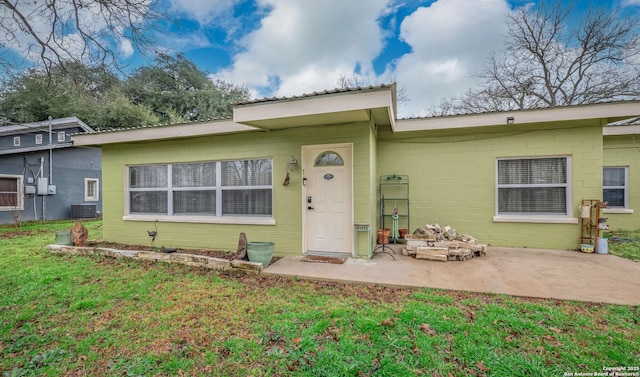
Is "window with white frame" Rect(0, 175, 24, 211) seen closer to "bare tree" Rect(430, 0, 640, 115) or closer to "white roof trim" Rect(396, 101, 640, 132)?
"white roof trim" Rect(396, 101, 640, 132)

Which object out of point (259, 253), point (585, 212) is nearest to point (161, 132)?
point (259, 253)

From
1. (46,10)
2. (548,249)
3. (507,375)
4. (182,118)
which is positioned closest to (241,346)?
(507,375)

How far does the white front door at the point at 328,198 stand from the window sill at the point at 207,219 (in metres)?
0.85

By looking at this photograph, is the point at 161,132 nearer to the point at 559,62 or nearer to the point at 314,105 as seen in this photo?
the point at 314,105

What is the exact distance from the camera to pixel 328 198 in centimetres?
524

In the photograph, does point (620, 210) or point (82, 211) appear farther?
point (82, 211)

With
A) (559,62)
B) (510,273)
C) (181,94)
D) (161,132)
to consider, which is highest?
(181,94)

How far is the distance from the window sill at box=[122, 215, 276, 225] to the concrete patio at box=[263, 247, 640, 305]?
0.97 meters

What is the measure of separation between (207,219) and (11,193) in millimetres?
11482

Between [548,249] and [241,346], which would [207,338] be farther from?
[548,249]

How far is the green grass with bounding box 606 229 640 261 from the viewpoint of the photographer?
504 cm

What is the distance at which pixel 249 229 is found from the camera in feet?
18.9

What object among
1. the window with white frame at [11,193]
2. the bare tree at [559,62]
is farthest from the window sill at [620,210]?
the window with white frame at [11,193]

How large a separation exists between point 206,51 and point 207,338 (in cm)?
811
